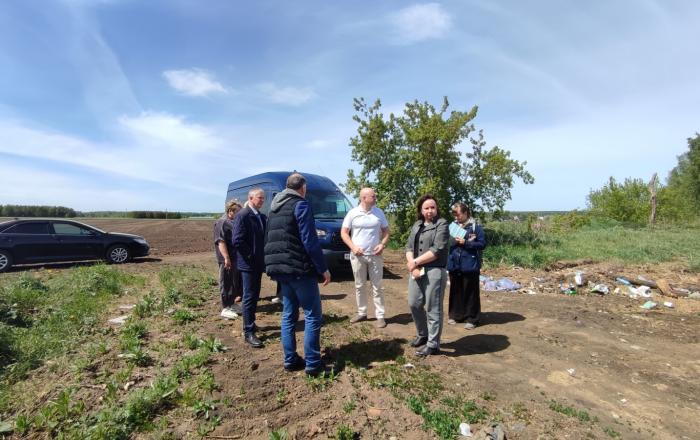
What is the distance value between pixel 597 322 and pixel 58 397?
280 inches

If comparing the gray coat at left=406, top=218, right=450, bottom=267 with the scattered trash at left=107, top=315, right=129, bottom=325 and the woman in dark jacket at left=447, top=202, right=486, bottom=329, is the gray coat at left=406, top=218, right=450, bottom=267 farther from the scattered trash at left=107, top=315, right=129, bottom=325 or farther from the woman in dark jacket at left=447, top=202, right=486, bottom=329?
the scattered trash at left=107, top=315, right=129, bottom=325

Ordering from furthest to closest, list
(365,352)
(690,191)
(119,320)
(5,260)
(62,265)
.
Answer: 1. (690,191)
2. (62,265)
3. (5,260)
4. (119,320)
5. (365,352)

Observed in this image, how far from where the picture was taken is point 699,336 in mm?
5320

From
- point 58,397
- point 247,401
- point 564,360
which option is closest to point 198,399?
point 247,401

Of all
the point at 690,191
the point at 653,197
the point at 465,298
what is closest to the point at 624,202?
the point at 653,197

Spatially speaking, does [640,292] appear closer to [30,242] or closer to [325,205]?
[325,205]

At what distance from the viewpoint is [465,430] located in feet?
9.58

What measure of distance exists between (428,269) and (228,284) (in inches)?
130

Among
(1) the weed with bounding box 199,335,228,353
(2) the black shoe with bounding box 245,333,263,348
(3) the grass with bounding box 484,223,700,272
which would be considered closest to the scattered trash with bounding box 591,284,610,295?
(3) the grass with bounding box 484,223,700,272

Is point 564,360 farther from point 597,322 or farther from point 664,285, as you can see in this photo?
point 664,285

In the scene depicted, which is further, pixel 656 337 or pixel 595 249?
pixel 595 249

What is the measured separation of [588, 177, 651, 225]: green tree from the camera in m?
27.0

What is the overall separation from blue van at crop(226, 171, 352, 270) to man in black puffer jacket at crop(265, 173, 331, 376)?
439cm

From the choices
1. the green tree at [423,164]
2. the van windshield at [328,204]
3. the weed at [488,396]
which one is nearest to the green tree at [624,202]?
the green tree at [423,164]
